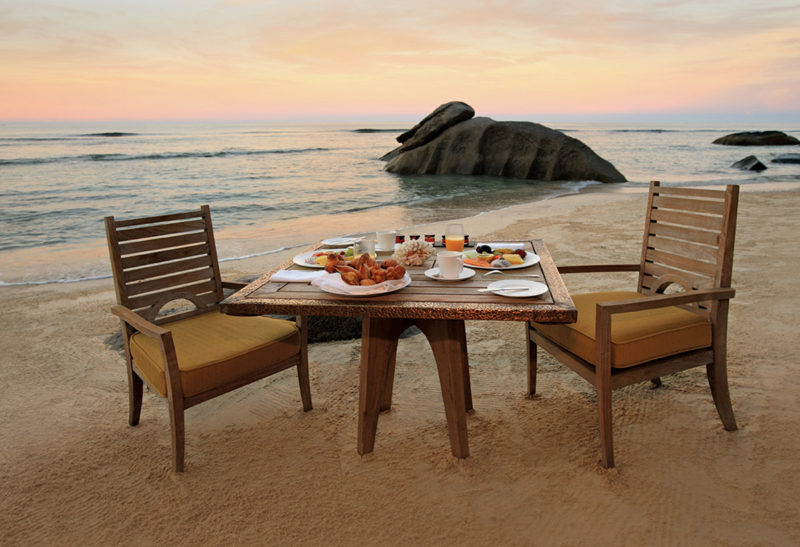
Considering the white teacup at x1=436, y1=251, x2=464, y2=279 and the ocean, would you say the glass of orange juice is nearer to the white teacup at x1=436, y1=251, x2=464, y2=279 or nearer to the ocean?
the white teacup at x1=436, y1=251, x2=464, y2=279

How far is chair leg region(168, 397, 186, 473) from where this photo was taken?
7.12ft

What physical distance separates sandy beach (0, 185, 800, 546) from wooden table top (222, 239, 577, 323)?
815 millimetres

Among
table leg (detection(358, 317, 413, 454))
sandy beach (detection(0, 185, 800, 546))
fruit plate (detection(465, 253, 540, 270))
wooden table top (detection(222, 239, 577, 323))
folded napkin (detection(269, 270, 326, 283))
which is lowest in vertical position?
sandy beach (detection(0, 185, 800, 546))

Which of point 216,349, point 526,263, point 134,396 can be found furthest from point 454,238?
point 134,396

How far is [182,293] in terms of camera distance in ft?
9.29

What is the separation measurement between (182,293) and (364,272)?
1336mm

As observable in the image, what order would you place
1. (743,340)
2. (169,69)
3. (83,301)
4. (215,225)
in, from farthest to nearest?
(169,69), (215,225), (83,301), (743,340)

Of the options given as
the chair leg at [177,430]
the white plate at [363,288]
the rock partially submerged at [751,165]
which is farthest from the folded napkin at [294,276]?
the rock partially submerged at [751,165]

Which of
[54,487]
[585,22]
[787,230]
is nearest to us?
[54,487]

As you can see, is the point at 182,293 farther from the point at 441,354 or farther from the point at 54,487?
the point at 441,354

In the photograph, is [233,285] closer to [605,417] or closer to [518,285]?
[518,285]

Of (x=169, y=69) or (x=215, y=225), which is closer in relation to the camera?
(x=215, y=225)

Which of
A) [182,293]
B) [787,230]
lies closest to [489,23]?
[787,230]

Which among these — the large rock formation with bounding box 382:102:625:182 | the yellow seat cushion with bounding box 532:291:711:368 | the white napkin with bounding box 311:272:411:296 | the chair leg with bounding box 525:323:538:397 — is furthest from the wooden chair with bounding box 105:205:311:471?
the large rock formation with bounding box 382:102:625:182
